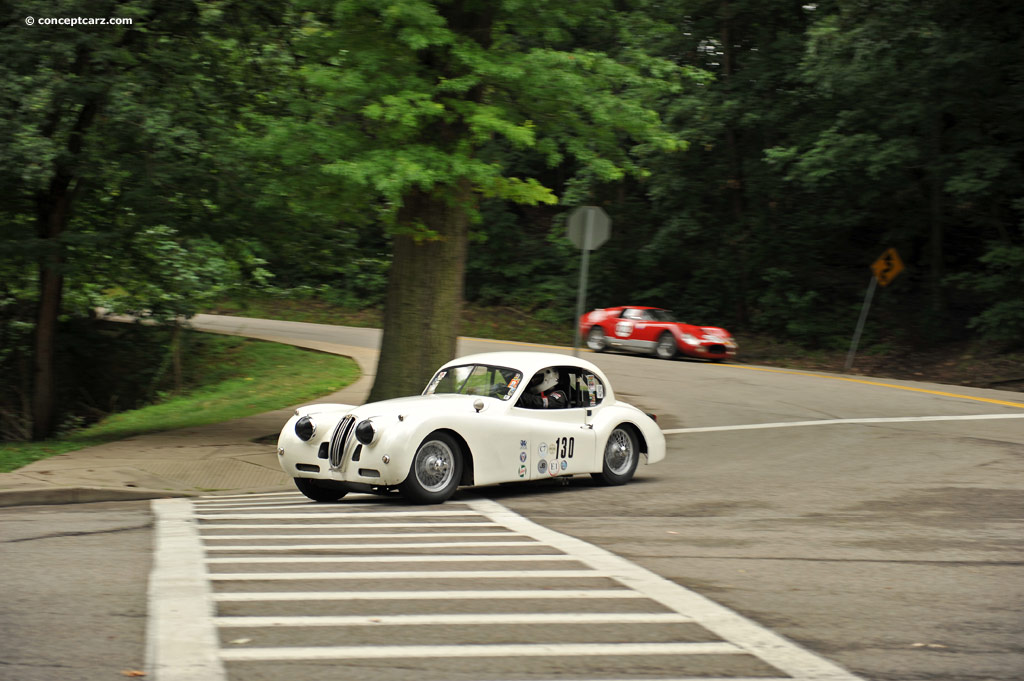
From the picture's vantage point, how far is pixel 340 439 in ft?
33.7

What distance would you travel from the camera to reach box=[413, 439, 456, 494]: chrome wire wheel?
1006 cm

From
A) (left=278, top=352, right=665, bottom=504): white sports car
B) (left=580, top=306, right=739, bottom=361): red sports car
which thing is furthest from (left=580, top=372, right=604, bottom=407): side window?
(left=580, top=306, right=739, bottom=361): red sports car

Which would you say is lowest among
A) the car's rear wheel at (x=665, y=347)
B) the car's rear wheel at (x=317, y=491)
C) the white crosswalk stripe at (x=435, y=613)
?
the car's rear wheel at (x=317, y=491)

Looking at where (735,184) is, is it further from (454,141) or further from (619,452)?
(619,452)

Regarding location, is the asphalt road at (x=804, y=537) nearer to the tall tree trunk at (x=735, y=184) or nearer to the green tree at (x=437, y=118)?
the green tree at (x=437, y=118)

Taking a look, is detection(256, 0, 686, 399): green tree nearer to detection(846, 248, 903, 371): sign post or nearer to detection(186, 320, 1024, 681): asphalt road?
detection(186, 320, 1024, 681): asphalt road

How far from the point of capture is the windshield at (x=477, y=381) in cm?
1124

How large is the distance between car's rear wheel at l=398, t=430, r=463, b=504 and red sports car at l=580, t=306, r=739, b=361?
1876 centimetres

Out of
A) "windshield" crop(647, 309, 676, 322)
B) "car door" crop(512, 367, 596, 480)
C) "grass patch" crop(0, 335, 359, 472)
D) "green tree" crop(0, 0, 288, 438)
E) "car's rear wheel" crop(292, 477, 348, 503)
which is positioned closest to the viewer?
"car's rear wheel" crop(292, 477, 348, 503)

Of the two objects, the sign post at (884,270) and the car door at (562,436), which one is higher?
the sign post at (884,270)

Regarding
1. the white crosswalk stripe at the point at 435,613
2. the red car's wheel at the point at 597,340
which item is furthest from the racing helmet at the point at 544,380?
the red car's wheel at the point at 597,340

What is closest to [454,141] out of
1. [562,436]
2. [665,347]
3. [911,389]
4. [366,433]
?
[562,436]

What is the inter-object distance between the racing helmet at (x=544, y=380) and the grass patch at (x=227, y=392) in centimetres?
597

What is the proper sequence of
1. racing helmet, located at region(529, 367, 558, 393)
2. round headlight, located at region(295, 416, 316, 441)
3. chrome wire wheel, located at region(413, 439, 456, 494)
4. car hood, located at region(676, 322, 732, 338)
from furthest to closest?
car hood, located at region(676, 322, 732, 338) → racing helmet, located at region(529, 367, 558, 393) → round headlight, located at region(295, 416, 316, 441) → chrome wire wheel, located at region(413, 439, 456, 494)
